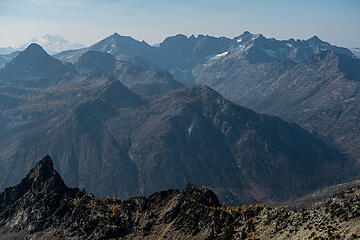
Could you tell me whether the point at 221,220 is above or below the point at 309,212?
below

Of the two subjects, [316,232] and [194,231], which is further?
[194,231]

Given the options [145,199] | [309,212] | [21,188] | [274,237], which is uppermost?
[309,212]

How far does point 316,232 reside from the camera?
93.4m

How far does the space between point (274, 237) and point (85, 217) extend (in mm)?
78579

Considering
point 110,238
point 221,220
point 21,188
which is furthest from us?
point 21,188

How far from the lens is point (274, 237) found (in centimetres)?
10269

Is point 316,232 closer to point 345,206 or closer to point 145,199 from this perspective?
point 345,206

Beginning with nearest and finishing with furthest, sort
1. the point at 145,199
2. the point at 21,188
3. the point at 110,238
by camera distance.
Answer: the point at 110,238, the point at 145,199, the point at 21,188

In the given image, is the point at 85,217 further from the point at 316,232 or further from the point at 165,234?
the point at 316,232

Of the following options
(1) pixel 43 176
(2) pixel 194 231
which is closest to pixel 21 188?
(1) pixel 43 176

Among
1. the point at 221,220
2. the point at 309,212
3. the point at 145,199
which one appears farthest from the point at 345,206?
the point at 145,199

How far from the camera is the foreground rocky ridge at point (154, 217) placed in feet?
329

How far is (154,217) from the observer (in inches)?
5531

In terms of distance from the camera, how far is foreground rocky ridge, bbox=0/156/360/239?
10019cm
